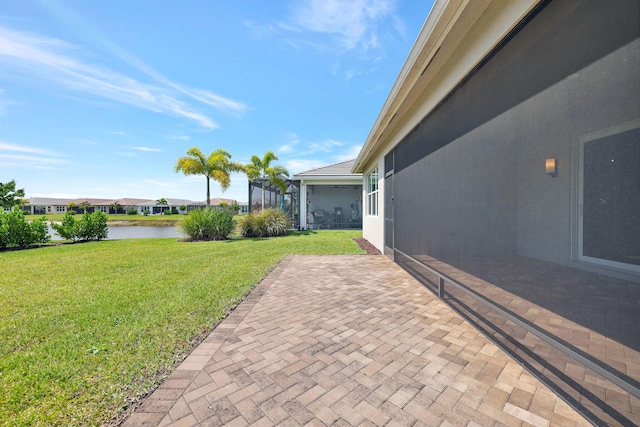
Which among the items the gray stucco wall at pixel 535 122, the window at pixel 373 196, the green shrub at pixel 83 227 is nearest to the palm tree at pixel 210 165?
the green shrub at pixel 83 227

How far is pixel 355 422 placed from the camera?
5.48 ft

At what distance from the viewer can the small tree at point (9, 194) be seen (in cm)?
2255

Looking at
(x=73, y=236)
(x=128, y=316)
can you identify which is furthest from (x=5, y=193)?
(x=128, y=316)

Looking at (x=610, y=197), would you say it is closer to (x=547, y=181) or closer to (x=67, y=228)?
(x=547, y=181)

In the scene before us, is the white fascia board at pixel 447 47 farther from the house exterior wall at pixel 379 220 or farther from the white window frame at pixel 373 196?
the white window frame at pixel 373 196

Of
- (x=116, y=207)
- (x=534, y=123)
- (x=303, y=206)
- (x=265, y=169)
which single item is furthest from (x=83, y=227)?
(x=116, y=207)

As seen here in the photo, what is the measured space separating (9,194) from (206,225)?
23.7 meters

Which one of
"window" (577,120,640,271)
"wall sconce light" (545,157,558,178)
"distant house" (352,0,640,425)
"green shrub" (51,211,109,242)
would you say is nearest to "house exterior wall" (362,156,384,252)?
"distant house" (352,0,640,425)

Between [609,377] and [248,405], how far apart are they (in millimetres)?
2267

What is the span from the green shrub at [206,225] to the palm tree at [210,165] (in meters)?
→ 2.72

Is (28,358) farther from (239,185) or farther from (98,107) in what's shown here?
(239,185)

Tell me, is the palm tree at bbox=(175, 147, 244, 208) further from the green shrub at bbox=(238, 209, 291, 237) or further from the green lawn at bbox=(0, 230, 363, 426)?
the green lawn at bbox=(0, 230, 363, 426)

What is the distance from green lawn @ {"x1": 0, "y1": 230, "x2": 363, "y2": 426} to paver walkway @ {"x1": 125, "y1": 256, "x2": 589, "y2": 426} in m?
0.29

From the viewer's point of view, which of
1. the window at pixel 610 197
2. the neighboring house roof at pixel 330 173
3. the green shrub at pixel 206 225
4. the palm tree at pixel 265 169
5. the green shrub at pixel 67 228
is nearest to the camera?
the window at pixel 610 197
